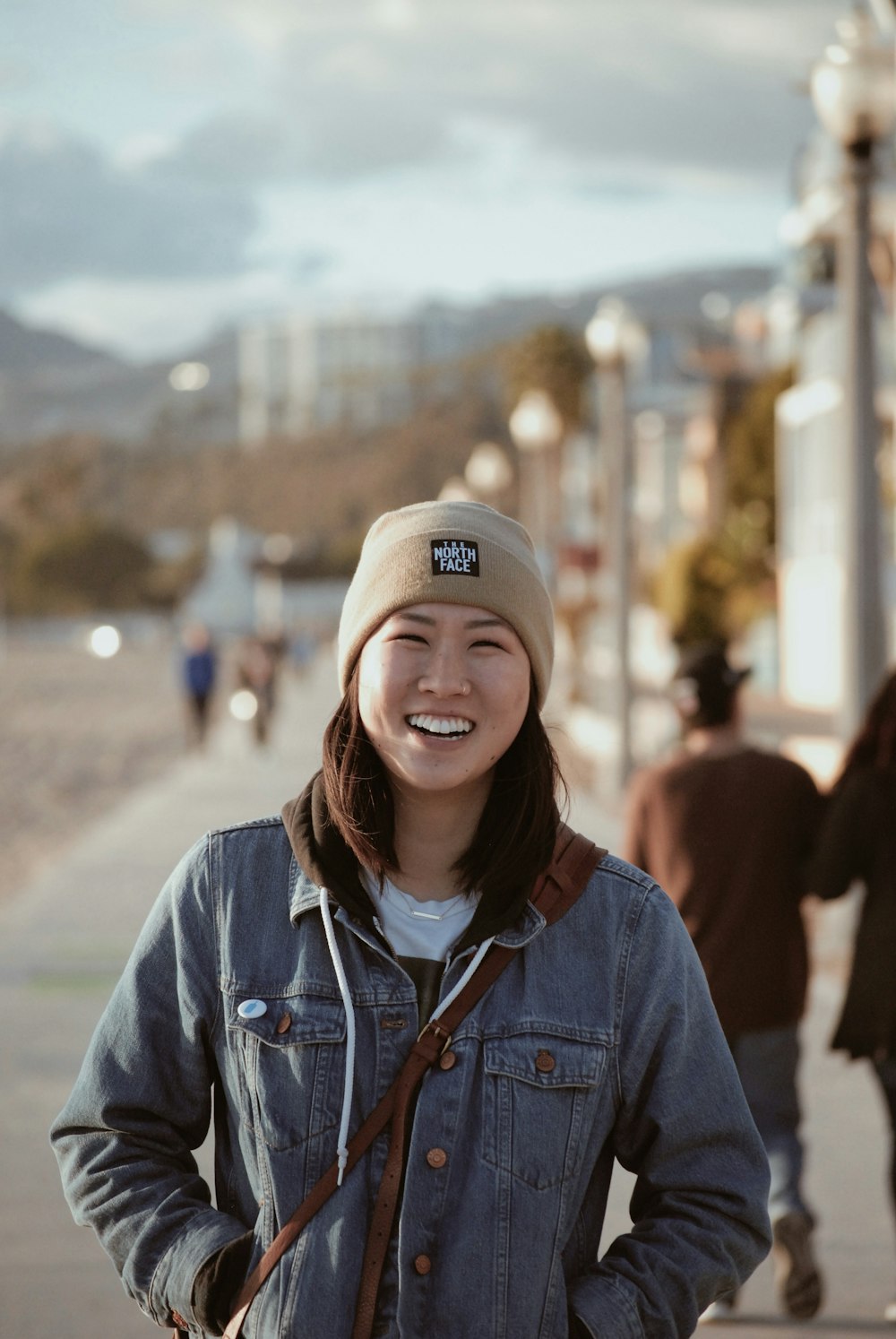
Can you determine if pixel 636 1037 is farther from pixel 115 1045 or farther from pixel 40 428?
pixel 40 428

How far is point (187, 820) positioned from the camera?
15031 mm

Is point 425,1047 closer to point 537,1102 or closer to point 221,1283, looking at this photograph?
point 537,1102

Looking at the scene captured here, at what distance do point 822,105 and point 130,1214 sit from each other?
7355 millimetres

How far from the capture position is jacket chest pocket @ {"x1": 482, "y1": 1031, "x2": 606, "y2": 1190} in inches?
76.2

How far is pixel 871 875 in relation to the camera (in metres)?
4.45

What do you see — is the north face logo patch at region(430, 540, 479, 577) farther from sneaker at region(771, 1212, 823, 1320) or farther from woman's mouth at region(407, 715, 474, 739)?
sneaker at region(771, 1212, 823, 1320)

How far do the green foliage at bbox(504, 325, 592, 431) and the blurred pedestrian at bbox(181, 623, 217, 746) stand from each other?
31.1 m

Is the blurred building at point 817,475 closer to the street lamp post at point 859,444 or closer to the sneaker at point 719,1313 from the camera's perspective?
the street lamp post at point 859,444

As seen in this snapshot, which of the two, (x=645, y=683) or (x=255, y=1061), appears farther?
(x=645, y=683)

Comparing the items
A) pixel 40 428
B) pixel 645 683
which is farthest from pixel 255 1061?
pixel 40 428

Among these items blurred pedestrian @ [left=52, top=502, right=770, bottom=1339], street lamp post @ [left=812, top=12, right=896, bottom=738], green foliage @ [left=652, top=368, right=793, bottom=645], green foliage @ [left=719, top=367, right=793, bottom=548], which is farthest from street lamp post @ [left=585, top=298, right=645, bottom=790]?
green foliage @ [left=719, top=367, right=793, bottom=548]

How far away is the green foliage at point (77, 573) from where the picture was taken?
168m

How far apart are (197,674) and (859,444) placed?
14515 millimetres

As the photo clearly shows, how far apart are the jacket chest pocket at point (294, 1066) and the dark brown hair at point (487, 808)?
21cm
